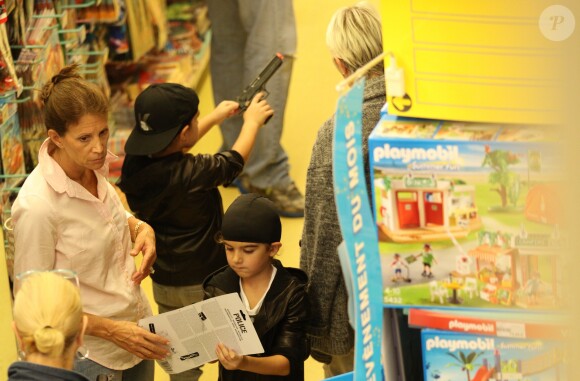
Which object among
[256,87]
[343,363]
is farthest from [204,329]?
[256,87]

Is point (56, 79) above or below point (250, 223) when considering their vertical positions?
above

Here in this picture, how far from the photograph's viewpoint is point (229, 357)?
2.37 meters

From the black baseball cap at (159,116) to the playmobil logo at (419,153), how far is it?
1.37 m

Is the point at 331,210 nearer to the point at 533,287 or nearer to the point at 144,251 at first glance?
the point at 144,251

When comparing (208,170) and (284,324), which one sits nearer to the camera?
(284,324)

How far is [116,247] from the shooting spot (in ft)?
8.36

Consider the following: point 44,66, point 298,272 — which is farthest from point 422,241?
point 44,66

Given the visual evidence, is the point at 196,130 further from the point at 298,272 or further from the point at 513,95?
the point at 513,95

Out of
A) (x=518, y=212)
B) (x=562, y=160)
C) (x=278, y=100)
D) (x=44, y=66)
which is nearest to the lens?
(x=562, y=160)

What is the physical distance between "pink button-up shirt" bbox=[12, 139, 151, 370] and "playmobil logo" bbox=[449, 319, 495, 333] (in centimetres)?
112

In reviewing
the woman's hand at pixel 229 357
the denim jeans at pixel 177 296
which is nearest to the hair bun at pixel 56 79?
the woman's hand at pixel 229 357

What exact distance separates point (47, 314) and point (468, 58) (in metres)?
→ 1.00

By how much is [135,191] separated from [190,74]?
13.2ft

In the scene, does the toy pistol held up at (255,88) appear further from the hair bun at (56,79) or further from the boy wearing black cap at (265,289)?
the hair bun at (56,79)
